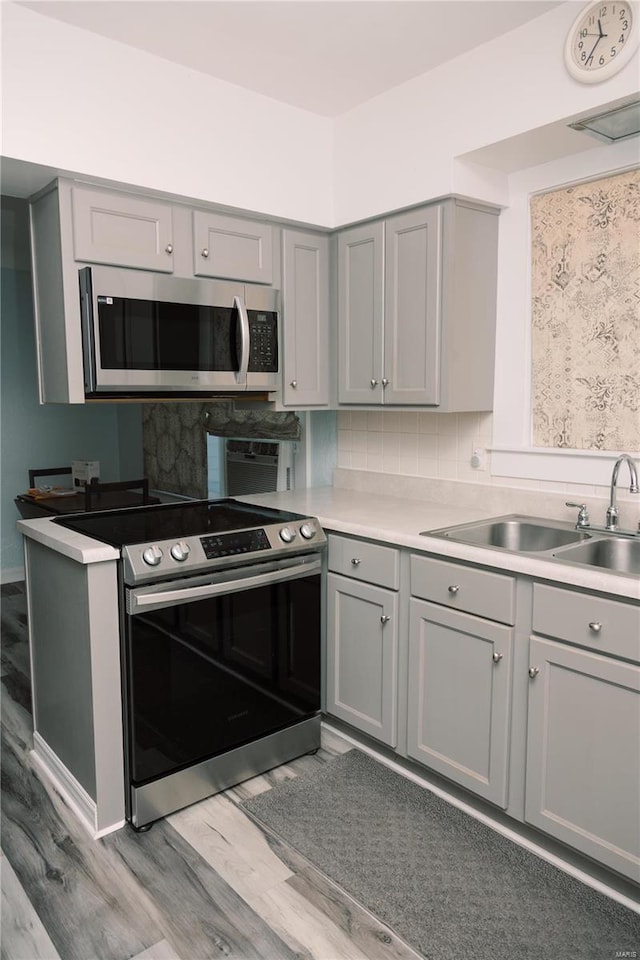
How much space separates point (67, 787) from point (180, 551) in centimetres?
100

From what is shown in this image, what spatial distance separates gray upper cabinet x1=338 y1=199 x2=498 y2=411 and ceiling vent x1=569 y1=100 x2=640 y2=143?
515 millimetres

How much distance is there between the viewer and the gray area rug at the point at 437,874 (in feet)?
5.89

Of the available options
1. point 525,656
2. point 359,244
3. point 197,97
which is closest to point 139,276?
point 197,97

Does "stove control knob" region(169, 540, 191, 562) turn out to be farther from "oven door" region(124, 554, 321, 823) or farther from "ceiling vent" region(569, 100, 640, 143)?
"ceiling vent" region(569, 100, 640, 143)

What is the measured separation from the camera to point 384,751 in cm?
270

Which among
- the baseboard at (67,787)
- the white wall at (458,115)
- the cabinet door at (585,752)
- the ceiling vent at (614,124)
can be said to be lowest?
the baseboard at (67,787)

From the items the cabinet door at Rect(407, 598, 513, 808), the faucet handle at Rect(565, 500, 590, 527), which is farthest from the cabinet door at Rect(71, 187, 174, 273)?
the faucet handle at Rect(565, 500, 590, 527)

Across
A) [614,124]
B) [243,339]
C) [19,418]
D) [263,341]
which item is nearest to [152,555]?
[243,339]

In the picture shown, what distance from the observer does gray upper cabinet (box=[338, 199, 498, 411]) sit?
8.74ft

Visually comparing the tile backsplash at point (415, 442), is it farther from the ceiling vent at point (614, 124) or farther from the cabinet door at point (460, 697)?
the ceiling vent at point (614, 124)

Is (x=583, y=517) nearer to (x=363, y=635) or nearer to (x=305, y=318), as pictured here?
(x=363, y=635)

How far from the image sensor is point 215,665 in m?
2.41

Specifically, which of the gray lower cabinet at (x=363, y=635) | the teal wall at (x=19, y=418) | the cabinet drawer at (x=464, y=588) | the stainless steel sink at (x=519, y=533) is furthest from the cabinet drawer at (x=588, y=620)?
the teal wall at (x=19, y=418)

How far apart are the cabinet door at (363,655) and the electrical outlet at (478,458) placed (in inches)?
29.7
